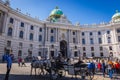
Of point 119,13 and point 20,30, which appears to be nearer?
point 20,30

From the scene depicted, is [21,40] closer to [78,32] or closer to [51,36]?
[51,36]

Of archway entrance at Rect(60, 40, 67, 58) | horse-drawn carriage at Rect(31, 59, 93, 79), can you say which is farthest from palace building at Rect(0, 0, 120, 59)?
horse-drawn carriage at Rect(31, 59, 93, 79)

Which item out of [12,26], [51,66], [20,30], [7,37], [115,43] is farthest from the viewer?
[115,43]

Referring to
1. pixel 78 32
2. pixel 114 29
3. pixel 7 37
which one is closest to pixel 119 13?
pixel 114 29

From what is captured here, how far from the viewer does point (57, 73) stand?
12.0m

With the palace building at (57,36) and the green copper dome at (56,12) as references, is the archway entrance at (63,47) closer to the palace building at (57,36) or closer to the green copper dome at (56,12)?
the palace building at (57,36)

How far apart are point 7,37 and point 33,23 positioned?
13.4m

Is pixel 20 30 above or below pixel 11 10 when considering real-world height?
below

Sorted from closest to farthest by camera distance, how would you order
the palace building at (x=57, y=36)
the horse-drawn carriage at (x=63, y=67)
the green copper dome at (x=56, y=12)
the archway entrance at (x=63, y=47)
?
the horse-drawn carriage at (x=63, y=67) → the palace building at (x=57, y=36) → the archway entrance at (x=63, y=47) → the green copper dome at (x=56, y=12)

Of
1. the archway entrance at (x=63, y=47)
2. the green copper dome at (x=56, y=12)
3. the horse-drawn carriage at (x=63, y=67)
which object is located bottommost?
the horse-drawn carriage at (x=63, y=67)

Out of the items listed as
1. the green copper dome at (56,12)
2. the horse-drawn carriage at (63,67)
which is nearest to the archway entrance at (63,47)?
the green copper dome at (56,12)

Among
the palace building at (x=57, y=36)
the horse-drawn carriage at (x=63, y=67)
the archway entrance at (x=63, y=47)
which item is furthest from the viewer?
the archway entrance at (x=63, y=47)

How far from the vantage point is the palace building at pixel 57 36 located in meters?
40.4

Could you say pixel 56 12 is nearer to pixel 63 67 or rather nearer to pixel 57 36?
pixel 57 36
